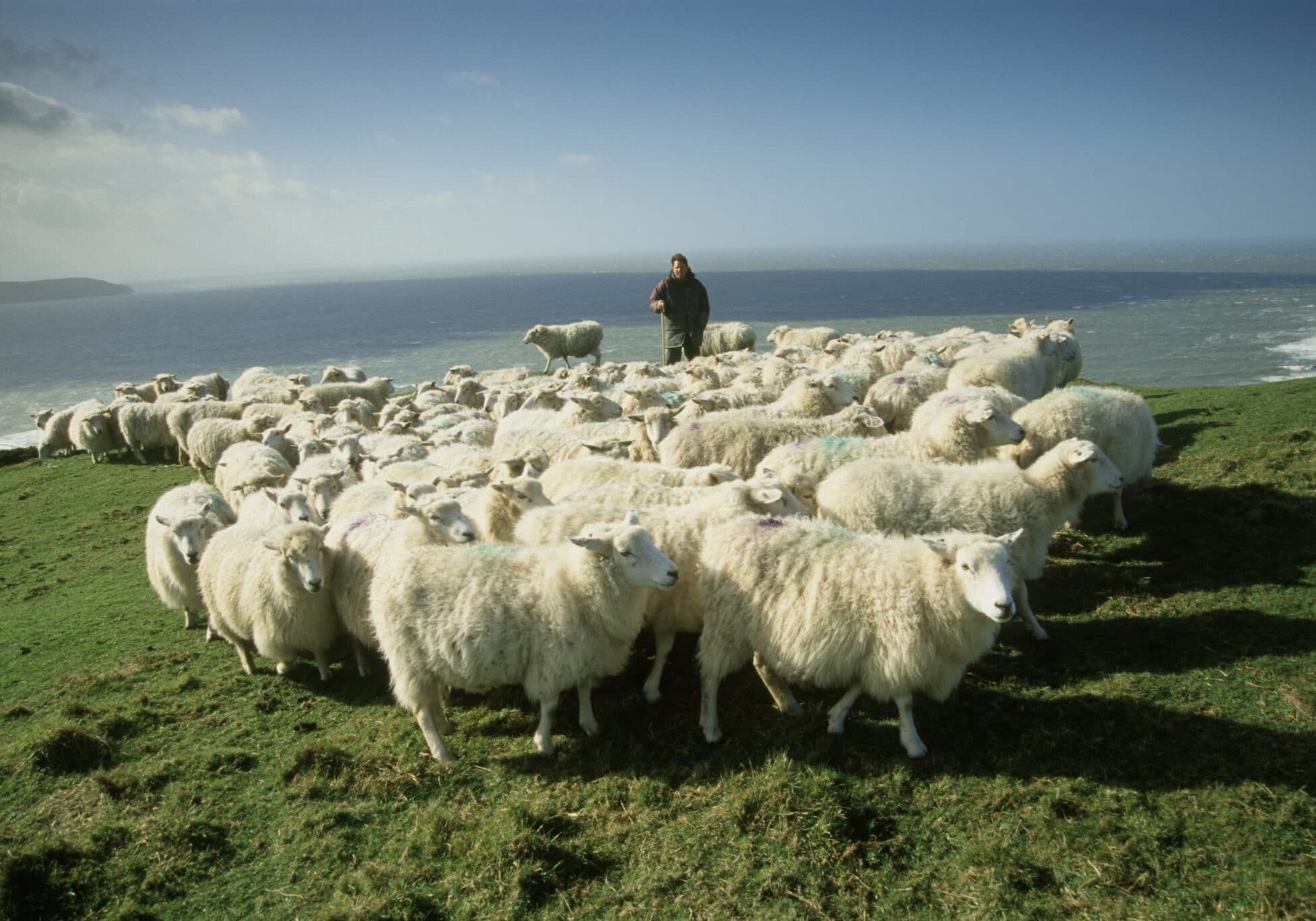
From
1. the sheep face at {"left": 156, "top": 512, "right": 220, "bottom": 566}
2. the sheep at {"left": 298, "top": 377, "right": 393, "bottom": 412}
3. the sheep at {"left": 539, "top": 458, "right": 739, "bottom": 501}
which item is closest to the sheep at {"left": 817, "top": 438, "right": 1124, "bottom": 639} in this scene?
the sheep at {"left": 539, "top": 458, "right": 739, "bottom": 501}

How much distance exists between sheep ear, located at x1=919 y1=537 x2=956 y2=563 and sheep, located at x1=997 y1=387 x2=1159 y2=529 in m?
3.55

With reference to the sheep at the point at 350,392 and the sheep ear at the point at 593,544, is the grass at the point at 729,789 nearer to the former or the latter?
the sheep ear at the point at 593,544

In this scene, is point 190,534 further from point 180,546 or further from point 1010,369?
point 1010,369

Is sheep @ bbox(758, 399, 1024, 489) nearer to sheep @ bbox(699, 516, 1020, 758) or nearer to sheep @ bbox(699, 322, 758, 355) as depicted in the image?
sheep @ bbox(699, 516, 1020, 758)

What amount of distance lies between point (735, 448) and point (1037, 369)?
6.37 meters

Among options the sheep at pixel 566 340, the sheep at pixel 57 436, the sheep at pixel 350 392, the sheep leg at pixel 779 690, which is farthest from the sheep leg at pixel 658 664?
the sheep at pixel 566 340

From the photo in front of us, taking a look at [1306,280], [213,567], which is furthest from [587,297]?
[213,567]

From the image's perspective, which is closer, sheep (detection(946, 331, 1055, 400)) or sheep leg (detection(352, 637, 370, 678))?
sheep leg (detection(352, 637, 370, 678))

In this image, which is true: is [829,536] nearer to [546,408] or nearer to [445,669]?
[445,669]

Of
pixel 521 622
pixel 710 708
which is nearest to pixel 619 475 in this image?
pixel 521 622

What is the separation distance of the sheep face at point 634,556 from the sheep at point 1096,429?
463 centimetres

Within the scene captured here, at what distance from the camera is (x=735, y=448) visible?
8.40 m

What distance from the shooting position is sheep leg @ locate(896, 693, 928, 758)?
457 cm

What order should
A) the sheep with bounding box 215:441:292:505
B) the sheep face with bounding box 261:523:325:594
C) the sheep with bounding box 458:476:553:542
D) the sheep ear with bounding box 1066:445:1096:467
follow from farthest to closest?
the sheep with bounding box 215:441:292:505, the sheep with bounding box 458:476:553:542, the sheep ear with bounding box 1066:445:1096:467, the sheep face with bounding box 261:523:325:594
